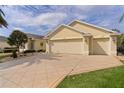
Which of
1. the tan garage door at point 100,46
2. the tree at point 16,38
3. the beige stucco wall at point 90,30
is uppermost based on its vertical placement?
the beige stucco wall at point 90,30

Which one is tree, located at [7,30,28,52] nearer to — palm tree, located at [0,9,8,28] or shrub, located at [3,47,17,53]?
shrub, located at [3,47,17,53]

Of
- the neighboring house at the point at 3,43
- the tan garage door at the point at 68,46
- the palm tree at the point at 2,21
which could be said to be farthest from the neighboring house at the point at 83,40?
the palm tree at the point at 2,21

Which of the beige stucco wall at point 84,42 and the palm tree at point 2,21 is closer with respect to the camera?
the palm tree at point 2,21

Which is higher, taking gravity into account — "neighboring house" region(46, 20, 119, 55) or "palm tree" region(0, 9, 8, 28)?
"palm tree" region(0, 9, 8, 28)

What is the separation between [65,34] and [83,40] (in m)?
3.10

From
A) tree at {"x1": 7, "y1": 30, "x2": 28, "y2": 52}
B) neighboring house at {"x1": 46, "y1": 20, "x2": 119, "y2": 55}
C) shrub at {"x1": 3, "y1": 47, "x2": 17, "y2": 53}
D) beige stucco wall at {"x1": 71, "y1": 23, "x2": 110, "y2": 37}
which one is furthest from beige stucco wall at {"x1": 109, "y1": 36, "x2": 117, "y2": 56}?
shrub at {"x1": 3, "y1": 47, "x2": 17, "y2": 53}

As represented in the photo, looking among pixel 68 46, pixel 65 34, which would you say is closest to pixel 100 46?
pixel 68 46

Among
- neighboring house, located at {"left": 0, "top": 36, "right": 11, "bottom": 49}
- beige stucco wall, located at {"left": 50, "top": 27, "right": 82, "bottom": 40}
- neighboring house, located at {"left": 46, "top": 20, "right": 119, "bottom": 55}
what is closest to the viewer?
neighboring house, located at {"left": 0, "top": 36, "right": 11, "bottom": 49}

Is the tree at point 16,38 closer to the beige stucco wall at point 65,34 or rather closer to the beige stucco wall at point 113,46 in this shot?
the beige stucco wall at point 65,34

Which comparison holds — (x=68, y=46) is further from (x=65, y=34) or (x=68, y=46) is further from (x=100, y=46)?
(x=100, y=46)

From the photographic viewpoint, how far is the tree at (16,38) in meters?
18.0

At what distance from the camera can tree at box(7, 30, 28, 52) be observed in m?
18.0

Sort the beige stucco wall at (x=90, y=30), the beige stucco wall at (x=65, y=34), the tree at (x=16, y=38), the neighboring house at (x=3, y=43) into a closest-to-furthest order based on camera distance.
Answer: the neighboring house at (x=3, y=43) < the tree at (x=16, y=38) < the beige stucco wall at (x=90, y=30) < the beige stucco wall at (x=65, y=34)

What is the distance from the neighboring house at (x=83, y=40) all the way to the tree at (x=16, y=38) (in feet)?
19.0
